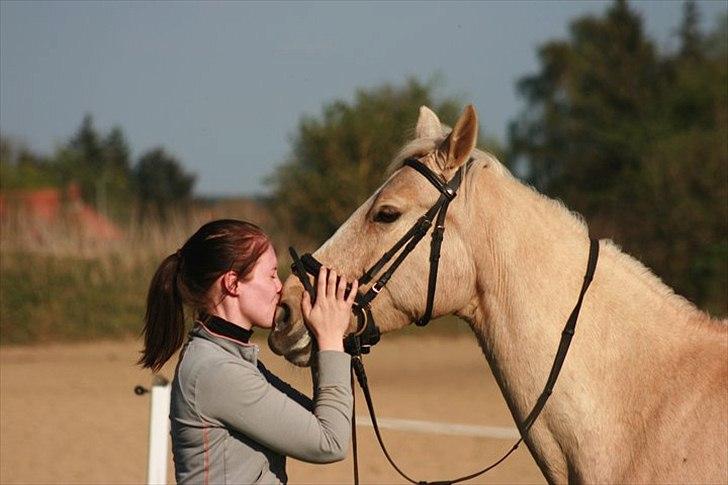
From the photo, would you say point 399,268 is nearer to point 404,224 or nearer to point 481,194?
point 404,224

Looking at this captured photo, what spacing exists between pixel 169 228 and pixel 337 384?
22.5m

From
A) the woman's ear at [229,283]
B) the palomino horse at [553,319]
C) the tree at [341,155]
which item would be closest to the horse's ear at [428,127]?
the palomino horse at [553,319]

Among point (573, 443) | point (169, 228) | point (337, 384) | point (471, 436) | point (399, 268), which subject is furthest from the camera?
point (169, 228)

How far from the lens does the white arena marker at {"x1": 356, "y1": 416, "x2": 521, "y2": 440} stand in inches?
403

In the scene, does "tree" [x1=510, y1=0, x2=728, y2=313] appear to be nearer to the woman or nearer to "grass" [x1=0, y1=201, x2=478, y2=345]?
"grass" [x1=0, y1=201, x2=478, y2=345]

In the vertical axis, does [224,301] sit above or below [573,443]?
above

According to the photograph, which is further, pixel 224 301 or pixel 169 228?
pixel 169 228

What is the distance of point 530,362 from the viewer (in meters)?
3.45

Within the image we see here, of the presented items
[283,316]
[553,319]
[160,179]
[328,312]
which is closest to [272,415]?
[328,312]

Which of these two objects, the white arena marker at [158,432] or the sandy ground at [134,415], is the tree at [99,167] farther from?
the white arena marker at [158,432]

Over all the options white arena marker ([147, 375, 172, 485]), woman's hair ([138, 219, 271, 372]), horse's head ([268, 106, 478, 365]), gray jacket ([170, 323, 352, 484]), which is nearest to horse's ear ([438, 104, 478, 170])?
horse's head ([268, 106, 478, 365])

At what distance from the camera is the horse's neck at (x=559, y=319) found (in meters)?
3.37

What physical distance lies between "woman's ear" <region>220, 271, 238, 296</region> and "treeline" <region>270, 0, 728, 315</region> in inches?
534

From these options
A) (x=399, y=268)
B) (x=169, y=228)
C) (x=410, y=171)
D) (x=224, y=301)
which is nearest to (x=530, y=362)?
(x=399, y=268)
